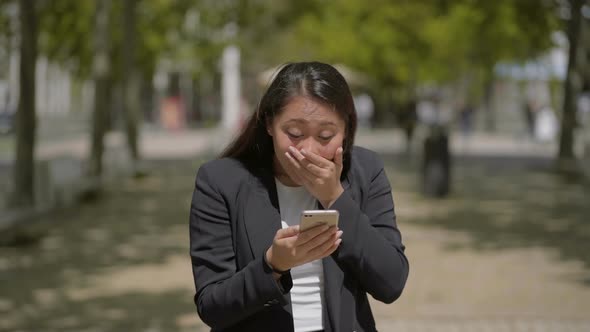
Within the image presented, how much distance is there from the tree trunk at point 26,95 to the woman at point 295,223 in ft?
32.5

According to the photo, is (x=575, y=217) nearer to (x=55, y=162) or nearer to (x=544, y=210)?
(x=544, y=210)

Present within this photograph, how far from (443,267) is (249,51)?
107 ft

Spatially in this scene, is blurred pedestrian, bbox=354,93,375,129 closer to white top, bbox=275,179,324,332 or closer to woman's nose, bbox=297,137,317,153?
white top, bbox=275,179,324,332

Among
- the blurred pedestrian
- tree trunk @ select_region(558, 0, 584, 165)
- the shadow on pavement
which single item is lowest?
the blurred pedestrian

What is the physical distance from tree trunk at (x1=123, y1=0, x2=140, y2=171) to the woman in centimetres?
1813

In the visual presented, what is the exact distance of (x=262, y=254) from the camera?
2.36m

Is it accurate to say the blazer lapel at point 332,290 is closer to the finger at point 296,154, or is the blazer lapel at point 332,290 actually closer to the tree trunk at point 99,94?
the finger at point 296,154

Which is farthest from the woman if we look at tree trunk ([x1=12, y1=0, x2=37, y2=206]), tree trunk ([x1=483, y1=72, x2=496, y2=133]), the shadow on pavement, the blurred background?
tree trunk ([x1=483, y1=72, x2=496, y2=133])

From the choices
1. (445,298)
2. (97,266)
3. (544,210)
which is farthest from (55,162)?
(445,298)

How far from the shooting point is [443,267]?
973 cm

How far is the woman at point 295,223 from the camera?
228 cm

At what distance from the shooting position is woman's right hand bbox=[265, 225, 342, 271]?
2180mm

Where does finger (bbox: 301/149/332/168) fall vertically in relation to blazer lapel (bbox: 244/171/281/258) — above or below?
above

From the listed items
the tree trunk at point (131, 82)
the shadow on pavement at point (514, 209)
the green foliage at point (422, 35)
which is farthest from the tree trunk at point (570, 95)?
the tree trunk at point (131, 82)
